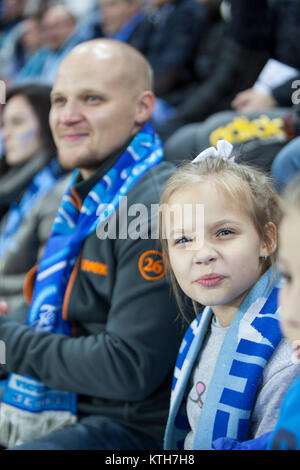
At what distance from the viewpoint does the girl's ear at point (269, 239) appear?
0.79 metres

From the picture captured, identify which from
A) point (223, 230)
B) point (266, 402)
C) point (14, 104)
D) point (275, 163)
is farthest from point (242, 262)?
point (14, 104)

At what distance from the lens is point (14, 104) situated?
1670 mm

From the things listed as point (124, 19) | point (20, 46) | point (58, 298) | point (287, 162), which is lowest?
point (58, 298)

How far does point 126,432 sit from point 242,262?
440 millimetres

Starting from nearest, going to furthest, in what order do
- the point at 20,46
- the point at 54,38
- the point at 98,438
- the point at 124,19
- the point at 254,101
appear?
the point at 98,438 < the point at 254,101 < the point at 124,19 < the point at 54,38 < the point at 20,46

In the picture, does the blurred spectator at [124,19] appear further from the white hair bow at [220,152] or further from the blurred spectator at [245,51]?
the white hair bow at [220,152]

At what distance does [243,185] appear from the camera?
31.1 inches

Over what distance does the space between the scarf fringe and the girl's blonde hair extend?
1.60 feet

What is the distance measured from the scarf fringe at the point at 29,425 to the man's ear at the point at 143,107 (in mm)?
591

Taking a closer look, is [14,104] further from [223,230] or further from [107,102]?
[223,230]

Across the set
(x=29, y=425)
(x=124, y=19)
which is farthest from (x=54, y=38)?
(x=29, y=425)

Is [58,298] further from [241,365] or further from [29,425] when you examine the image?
[241,365]

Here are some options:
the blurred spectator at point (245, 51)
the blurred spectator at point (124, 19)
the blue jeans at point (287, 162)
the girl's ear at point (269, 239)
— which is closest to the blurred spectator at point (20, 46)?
the blurred spectator at point (124, 19)

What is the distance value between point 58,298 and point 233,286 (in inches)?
16.6
